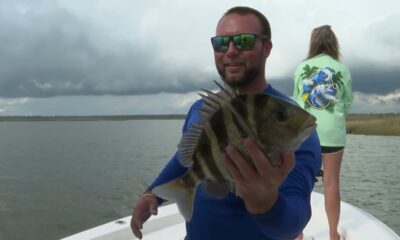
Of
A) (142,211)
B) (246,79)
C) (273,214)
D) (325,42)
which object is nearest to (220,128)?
(273,214)

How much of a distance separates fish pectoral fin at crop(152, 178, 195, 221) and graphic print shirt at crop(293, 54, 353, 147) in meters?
2.78

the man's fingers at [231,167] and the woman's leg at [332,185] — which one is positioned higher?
the man's fingers at [231,167]

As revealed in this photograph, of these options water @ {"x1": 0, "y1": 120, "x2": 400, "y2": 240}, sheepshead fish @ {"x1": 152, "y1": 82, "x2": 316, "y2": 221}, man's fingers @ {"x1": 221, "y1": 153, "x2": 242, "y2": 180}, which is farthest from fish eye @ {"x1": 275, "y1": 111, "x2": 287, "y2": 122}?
water @ {"x1": 0, "y1": 120, "x2": 400, "y2": 240}

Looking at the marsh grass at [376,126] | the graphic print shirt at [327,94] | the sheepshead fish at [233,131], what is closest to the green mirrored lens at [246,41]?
the sheepshead fish at [233,131]

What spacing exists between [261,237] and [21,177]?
2829cm

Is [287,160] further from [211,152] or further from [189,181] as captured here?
[189,181]

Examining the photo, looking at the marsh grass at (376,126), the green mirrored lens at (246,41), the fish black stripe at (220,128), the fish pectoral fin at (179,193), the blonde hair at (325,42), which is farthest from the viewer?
the marsh grass at (376,126)

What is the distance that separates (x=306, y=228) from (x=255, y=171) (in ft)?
14.2

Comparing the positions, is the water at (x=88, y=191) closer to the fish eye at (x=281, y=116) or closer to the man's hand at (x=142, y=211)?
the man's hand at (x=142, y=211)

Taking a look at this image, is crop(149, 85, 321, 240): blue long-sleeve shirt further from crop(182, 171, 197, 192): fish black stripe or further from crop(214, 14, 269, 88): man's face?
crop(182, 171, 197, 192): fish black stripe

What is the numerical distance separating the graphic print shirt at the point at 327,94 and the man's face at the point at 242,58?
239cm

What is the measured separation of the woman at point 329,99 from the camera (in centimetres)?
459

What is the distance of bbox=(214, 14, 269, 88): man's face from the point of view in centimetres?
235

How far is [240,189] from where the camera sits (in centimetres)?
164
